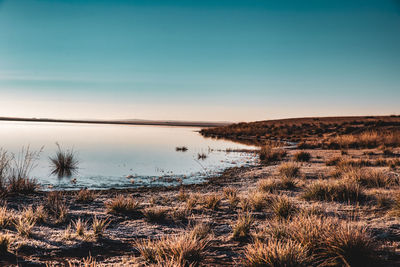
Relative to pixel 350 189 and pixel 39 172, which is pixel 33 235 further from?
pixel 39 172

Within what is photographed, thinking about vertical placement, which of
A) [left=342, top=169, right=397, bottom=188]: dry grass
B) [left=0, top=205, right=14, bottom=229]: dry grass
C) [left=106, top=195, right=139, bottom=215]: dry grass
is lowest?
[left=106, top=195, right=139, bottom=215]: dry grass

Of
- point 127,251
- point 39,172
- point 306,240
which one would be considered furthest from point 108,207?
point 39,172

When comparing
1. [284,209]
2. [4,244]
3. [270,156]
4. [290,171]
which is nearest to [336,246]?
[284,209]

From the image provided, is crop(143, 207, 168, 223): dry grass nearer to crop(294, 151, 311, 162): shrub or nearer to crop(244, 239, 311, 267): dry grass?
crop(244, 239, 311, 267): dry grass

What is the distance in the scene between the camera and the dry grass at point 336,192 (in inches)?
308

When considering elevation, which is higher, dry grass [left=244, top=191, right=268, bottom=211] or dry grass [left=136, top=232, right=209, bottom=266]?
dry grass [left=136, top=232, right=209, bottom=266]

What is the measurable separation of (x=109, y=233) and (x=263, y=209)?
390 cm

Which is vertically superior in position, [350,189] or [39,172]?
[350,189]

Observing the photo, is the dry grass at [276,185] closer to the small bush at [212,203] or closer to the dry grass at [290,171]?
the dry grass at [290,171]

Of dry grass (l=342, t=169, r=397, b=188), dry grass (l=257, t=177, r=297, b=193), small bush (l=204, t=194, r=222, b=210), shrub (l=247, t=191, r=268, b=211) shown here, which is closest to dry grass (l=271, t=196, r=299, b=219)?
shrub (l=247, t=191, r=268, b=211)

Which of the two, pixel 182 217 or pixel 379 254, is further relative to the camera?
pixel 182 217

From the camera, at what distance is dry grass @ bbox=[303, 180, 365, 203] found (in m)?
7.83

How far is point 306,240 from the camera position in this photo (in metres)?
4.32

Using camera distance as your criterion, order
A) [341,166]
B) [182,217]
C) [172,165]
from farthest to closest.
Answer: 1. [172,165]
2. [341,166]
3. [182,217]
